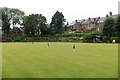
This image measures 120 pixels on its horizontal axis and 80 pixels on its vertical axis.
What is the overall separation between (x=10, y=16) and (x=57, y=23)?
831 inches

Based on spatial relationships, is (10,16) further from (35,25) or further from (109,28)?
(109,28)

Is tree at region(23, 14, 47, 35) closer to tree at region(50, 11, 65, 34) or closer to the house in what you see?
tree at region(50, 11, 65, 34)

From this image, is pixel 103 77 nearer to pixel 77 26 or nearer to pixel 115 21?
pixel 115 21

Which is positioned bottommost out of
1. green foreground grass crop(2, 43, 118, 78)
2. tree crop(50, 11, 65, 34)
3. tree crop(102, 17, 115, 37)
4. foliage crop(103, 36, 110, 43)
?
green foreground grass crop(2, 43, 118, 78)

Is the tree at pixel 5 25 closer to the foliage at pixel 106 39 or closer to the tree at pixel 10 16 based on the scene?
the tree at pixel 10 16

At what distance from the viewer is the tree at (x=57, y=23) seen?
12862 centimetres

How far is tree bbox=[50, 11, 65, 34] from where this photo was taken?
128625 millimetres

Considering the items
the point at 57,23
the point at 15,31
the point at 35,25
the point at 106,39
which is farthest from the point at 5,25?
the point at 106,39

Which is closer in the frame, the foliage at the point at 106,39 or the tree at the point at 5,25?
the foliage at the point at 106,39

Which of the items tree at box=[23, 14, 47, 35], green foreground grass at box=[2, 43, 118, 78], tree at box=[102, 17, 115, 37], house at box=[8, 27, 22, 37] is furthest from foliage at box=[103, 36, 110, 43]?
green foreground grass at box=[2, 43, 118, 78]

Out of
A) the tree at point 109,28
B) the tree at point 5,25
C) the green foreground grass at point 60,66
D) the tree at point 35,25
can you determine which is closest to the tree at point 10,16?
the tree at point 5,25

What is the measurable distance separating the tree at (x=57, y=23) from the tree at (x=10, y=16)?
13.8m

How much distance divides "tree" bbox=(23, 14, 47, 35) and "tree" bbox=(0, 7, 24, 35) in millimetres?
9648

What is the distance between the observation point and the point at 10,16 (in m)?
137
